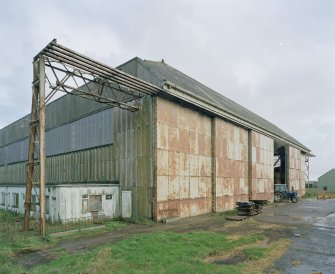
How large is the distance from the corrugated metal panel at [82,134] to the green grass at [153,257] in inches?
506

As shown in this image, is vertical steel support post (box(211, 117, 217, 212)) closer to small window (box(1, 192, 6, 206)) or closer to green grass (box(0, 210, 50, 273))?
green grass (box(0, 210, 50, 273))

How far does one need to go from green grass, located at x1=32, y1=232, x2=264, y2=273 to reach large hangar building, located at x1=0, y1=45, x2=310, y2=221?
24.5 ft

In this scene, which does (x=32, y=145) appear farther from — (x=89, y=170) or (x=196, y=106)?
(x=196, y=106)

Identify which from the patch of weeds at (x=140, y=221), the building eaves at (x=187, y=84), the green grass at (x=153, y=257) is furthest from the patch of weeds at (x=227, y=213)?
the green grass at (x=153, y=257)

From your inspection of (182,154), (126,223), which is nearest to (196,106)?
(182,154)

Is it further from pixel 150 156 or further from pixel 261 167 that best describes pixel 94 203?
pixel 261 167

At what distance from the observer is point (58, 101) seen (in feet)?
105

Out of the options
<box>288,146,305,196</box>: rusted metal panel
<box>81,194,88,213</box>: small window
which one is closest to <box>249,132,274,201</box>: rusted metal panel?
<box>288,146,305,196</box>: rusted metal panel

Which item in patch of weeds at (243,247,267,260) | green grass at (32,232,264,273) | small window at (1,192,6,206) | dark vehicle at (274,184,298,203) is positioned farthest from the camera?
dark vehicle at (274,184,298,203)

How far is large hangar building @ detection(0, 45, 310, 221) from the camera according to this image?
827 inches

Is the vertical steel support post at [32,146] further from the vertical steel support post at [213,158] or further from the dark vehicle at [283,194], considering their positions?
the dark vehicle at [283,194]

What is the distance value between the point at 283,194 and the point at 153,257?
109 ft

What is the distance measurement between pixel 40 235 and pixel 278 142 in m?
35.2

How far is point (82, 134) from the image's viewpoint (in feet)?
90.8
